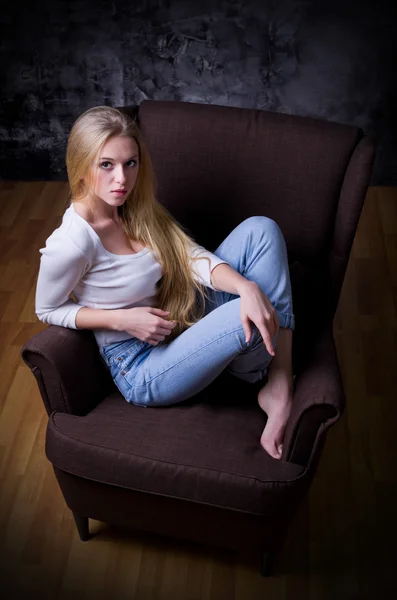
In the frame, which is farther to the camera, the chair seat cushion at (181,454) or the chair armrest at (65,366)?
the chair armrest at (65,366)

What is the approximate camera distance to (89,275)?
2008 millimetres

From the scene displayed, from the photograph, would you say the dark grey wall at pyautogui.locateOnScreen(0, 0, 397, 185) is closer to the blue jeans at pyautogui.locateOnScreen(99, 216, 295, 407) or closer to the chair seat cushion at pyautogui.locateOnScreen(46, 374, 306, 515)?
the blue jeans at pyautogui.locateOnScreen(99, 216, 295, 407)

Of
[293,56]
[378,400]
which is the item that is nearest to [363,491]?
[378,400]

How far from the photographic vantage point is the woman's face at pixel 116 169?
1.92m

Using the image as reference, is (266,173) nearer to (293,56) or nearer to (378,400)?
(378,400)

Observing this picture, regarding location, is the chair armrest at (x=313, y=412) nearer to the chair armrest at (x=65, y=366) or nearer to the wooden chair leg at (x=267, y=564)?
the wooden chair leg at (x=267, y=564)

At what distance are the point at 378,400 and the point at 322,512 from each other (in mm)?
529

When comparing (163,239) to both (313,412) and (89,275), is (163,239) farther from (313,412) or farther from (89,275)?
(313,412)

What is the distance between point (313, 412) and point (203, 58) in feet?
7.50

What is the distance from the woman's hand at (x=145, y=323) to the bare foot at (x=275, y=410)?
30cm

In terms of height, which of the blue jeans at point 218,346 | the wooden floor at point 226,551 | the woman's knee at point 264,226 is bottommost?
the wooden floor at point 226,551

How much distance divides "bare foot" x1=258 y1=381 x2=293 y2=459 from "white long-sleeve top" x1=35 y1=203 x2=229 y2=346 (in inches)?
12.1

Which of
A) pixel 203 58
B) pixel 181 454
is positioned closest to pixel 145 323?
pixel 181 454

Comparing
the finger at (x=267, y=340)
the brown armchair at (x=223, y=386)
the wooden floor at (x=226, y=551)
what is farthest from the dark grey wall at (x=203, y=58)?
the finger at (x=267, y=340)
